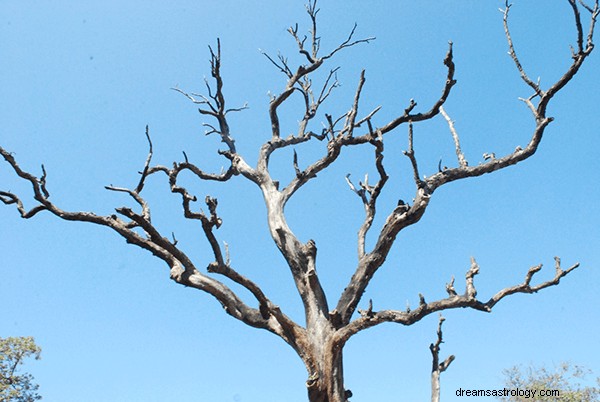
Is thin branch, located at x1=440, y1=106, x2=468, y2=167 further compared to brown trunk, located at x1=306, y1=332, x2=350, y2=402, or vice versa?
thin branch, located at x1=440, y1=106, x2=468, y2=167

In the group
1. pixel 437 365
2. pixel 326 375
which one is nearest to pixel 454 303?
pixel 437 365

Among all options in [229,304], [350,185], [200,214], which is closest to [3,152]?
[200,214]

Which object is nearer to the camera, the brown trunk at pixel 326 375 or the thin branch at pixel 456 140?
the brown trunk at pixel 326 375

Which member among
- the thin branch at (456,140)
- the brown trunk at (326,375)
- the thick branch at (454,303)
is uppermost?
the thin branch at (456,140)

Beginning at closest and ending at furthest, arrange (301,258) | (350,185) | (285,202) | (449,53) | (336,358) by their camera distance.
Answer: (336,358)
(449,53)
(301,258)
(285,202)
(350,185)

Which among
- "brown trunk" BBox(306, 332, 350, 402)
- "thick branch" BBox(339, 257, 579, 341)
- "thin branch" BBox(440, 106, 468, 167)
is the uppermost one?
"thin branch" BBox(440, 106, 468, 167)

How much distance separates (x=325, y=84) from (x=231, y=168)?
98.5 inches

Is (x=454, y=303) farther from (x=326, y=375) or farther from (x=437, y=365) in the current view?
(x=326, y=375)

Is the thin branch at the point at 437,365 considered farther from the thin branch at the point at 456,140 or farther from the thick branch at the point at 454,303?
the thin branch at the point at 456,140

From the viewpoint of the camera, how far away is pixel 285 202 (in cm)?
680

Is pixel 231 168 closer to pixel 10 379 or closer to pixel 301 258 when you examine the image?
pixel 301 258

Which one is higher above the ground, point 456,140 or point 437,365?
point 456,140

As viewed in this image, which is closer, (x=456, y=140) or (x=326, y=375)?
(x=326, y=375)

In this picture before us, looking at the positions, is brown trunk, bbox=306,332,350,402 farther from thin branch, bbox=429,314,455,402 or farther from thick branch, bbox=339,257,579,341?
thin branch, bbox=429,314,455,402
